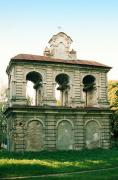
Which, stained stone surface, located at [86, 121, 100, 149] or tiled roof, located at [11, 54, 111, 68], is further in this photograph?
stained stone surface, located at [86, 121, 100, 149]

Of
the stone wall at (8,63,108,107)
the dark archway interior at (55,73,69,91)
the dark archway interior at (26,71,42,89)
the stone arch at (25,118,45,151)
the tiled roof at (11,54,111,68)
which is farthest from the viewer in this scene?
the dark archway interior at (55,73,69,91)

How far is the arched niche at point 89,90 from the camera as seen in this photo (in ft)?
136

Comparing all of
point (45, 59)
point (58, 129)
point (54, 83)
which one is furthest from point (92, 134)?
point (45, 59)

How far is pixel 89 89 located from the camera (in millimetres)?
42656

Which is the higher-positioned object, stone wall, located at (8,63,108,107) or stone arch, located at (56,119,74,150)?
stone wall, located at (8,63,108,107)

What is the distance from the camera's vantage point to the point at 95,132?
130ft

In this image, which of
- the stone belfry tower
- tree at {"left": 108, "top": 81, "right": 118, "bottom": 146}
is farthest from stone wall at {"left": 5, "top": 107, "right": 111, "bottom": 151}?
tree at {"left": 108, "top": 81, "right": 118, "bottom": 146}

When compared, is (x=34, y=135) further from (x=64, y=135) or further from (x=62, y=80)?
(x=62, y=80)

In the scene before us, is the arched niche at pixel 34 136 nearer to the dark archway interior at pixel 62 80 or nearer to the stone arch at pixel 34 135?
the stone arch at pixel 34 135

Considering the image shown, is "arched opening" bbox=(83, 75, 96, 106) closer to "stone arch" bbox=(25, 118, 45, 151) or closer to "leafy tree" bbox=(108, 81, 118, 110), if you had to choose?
"stone arch" bbox=(25, 118, 45, 151)

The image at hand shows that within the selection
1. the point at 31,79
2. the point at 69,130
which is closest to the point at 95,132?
the point at 69,130

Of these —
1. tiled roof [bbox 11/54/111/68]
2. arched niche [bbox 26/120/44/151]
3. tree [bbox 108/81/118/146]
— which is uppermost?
tiled roof [bbox 11/54/111/68]

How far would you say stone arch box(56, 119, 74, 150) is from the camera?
124 ft

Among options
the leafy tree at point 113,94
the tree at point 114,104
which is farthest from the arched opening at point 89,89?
the leafy tree at point 113,94
